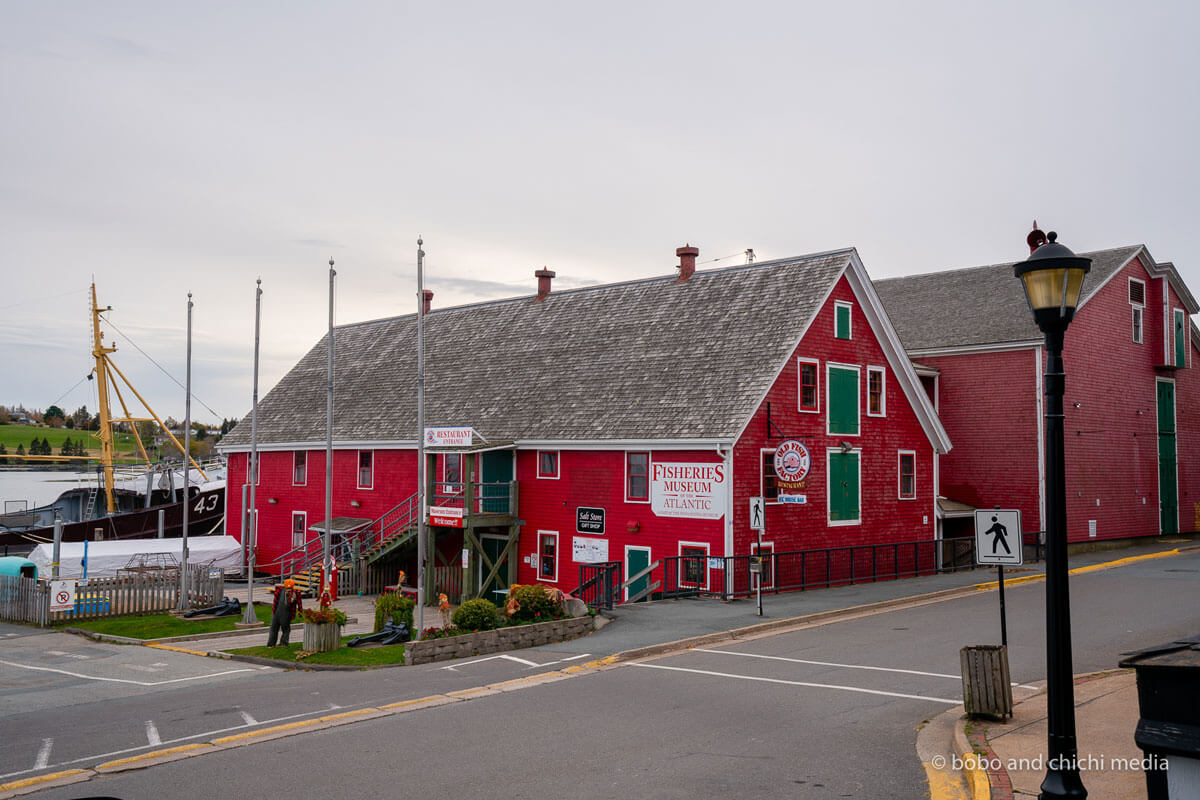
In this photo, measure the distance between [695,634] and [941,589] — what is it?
9751 millimetres

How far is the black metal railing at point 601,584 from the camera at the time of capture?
2414cm

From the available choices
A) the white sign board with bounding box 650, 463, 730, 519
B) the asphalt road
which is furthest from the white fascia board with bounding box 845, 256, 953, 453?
the asphalt road

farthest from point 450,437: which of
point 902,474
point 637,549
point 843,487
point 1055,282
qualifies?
point 1055,282

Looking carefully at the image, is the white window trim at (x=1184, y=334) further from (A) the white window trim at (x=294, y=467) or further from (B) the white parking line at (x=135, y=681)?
(B) the white parking line at (x=135, y=681)

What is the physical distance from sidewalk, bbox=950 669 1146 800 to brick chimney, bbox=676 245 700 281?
2408 cm

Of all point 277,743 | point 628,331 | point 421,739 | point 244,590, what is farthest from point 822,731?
point 244,590

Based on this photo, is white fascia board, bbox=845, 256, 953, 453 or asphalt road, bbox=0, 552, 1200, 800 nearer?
asphalt road, bbox=0, 552, 1200, 800

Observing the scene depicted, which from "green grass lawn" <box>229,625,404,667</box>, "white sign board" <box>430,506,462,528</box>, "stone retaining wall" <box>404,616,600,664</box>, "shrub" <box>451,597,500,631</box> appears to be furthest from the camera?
"white sign board" <box>430,506,462,528</box>

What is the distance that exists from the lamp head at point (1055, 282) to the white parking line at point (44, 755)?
11.8 m

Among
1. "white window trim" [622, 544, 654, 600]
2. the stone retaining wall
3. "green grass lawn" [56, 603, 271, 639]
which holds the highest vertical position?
"white window trim" [622, 544, 654, 600]

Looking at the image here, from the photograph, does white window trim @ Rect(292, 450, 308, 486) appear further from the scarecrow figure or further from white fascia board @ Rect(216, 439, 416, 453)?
the scarecrow figure

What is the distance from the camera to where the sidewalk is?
886 centimetres

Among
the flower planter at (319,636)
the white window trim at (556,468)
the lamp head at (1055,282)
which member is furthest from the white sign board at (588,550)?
the lamp head at (1055,282)

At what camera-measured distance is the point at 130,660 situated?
69.6 feet
